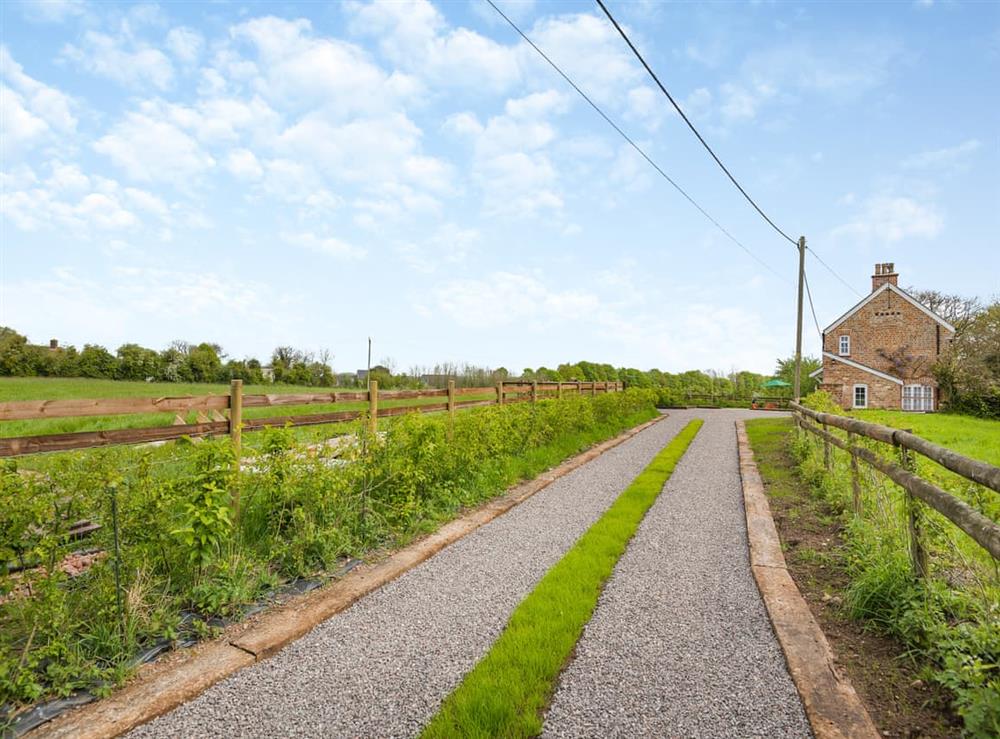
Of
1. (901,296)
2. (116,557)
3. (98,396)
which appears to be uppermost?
(901,296)

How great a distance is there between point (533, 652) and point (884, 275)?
34266mm

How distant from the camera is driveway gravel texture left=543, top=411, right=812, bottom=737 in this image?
7.07ft

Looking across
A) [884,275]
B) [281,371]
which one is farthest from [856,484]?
[281,371]

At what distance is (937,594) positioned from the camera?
2.69m

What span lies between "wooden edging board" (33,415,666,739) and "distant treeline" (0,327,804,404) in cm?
2045

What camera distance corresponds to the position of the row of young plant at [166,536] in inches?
92.6

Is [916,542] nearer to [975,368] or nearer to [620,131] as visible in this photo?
[620,131]

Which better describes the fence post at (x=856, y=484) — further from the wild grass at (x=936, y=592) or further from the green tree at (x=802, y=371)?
the green tree at (x=802, y=371)

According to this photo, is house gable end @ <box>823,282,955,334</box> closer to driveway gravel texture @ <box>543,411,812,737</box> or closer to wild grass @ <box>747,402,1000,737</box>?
wild grass @ <box>747,402,1000,737</box>

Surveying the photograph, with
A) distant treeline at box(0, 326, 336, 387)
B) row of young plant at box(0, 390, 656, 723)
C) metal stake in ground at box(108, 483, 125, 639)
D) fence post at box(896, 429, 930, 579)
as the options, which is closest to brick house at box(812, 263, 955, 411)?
fence post at box(896, 429, 930, 579)

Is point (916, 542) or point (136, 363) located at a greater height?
point (136, 363)

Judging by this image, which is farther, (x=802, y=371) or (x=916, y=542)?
(x=802, y=371)

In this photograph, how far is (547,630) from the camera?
116 inches

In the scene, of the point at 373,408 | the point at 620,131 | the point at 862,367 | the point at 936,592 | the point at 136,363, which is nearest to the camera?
the point at 936,592
